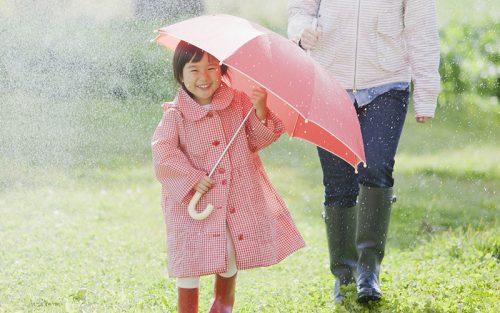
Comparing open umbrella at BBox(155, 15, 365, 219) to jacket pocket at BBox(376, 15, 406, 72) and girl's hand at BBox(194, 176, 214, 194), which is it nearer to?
girl's hand at BBox(194, 176, 214, 194)

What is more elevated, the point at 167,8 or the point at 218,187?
the point at 218,187

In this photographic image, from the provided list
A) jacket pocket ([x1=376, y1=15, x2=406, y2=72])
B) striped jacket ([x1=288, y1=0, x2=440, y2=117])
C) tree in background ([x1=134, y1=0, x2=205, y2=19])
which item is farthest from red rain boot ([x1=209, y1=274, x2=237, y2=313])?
tree in background ([x1=134, y1=0, x2=205, y2=19])

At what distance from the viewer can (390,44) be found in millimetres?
3842

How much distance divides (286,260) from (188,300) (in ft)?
6.15

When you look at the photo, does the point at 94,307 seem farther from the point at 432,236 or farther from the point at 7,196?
the point at 7,196

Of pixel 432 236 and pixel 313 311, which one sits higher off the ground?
pixel 313 311

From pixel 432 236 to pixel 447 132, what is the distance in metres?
3.97

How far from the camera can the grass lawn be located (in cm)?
416

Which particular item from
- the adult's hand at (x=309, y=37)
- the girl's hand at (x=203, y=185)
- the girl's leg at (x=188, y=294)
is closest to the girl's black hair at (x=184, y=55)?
the girl's hand at (x=203, y=185)

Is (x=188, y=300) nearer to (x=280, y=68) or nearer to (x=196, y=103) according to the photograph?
(x=196, y=103)

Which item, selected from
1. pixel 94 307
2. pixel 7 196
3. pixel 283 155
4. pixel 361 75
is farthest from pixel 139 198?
pixel 361 75

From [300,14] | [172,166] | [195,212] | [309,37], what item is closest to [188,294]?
[195,212]

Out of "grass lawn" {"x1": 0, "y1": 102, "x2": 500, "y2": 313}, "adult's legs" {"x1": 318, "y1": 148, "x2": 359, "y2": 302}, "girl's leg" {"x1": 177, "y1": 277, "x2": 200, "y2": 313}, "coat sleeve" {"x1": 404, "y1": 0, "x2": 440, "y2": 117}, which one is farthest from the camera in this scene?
"grass lawn" {"x1": 0, "y1": 102, "x2": 500, "y2": 313}

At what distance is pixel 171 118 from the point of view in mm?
3373
